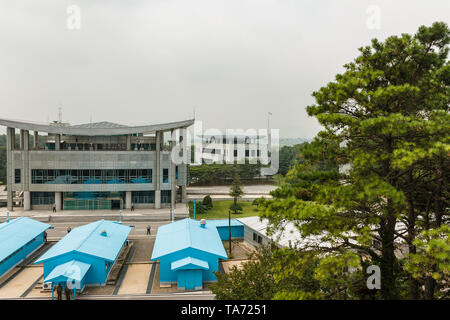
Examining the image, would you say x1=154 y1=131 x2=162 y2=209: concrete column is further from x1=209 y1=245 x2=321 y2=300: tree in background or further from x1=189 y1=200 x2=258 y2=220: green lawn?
x1=209 y1=245 x2=321 y2=300: tree in background

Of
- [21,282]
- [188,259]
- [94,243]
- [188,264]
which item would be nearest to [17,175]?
[21,282]

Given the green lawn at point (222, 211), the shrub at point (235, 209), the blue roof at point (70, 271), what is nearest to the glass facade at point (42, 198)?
the green lawn at point (222, 211)

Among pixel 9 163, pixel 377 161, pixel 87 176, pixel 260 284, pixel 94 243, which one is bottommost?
pixel 94 243

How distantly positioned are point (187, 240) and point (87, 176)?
26370mm

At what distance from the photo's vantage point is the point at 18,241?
22.0 metres

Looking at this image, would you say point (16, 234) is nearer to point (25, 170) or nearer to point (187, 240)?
point (187, 240)

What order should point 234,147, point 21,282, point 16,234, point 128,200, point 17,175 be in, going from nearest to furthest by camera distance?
point 21,282 < point 16,234 < point 17,175 < point 128,200 < point 234,147

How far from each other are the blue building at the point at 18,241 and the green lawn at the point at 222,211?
17.0 meters

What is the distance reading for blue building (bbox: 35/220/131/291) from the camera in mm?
16594

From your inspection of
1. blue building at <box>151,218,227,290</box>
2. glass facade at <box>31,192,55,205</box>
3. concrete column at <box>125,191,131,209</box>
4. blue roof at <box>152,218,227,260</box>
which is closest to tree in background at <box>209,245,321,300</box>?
blue building at <box>151,218,227,290</box>

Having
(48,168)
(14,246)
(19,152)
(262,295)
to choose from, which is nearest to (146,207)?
(48,168)

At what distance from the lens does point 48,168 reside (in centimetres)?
4016

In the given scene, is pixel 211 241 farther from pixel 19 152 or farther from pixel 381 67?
pixel 19 152

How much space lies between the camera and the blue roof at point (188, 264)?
17495 millimetres
